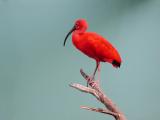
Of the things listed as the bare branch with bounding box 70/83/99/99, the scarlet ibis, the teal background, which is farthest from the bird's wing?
the teal background

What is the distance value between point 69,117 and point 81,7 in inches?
32.8

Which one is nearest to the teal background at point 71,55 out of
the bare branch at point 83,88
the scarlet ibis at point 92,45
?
the scarlet ibis at point 92,45

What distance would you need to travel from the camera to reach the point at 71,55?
2871 millimetres

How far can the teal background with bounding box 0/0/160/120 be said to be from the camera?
285 centimetres

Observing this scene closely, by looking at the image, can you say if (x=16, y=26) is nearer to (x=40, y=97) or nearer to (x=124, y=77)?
(x=40, y=97)

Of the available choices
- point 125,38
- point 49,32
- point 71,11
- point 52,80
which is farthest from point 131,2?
point 52,80

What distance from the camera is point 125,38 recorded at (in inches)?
112

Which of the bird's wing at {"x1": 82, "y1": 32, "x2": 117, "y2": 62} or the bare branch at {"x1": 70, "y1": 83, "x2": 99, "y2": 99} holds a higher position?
the bird's wing at {"x1": 82, "y1": 32, "x2": 117, "y2": 62}

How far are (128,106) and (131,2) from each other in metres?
0.78

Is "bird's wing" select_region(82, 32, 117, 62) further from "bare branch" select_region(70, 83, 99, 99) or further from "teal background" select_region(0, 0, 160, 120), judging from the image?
"teal background" select_region(0, 0, 160, 120)

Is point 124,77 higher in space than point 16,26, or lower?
lower

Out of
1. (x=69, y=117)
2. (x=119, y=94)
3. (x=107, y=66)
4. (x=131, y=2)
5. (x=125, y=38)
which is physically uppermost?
(x=131, y=2)

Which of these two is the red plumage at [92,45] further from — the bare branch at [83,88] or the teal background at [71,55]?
the teal background at [71,55]

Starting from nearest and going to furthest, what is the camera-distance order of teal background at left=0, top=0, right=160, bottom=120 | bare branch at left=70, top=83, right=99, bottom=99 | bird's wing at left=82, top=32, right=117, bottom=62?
bare branch at left=70, top=83, right=99, bottom=99 → bird's wing at left=82, top=32, right=117, bottom=62 → teal background at left=0, top=0, right=160, bottom=120
